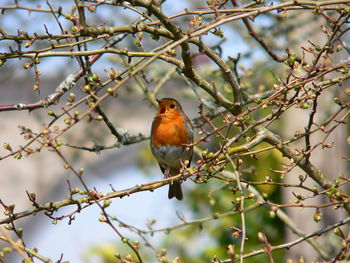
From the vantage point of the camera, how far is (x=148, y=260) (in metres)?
6.75

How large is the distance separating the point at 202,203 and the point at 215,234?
523mm

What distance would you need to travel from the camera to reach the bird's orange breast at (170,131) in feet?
15.2

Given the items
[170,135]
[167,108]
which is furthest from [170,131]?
[167,108]

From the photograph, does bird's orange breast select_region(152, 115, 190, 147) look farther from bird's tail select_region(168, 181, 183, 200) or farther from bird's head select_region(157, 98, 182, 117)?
bird's tail select_region(168, 181, 183, 200)

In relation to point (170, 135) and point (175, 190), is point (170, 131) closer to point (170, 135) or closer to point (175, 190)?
point (170, 135)

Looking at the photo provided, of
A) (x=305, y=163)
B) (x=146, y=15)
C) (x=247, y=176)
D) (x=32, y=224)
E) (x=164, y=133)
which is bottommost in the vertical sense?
(x=305, y=163)

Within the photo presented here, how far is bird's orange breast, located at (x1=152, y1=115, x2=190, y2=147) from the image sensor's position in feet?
15.2

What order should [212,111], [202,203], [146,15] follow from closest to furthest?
[146,15]
[212,111]
[202,203]

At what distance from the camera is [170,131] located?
463cm

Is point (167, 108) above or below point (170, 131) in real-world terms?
above

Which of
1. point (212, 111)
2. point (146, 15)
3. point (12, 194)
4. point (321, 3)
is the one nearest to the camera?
point (321, 3)

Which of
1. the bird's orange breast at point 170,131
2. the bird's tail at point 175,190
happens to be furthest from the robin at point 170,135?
the bird's tail at point 175,190

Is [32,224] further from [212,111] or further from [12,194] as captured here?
[212,111]

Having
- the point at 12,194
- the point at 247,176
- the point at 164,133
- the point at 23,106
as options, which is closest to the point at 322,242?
the point at 247,176
